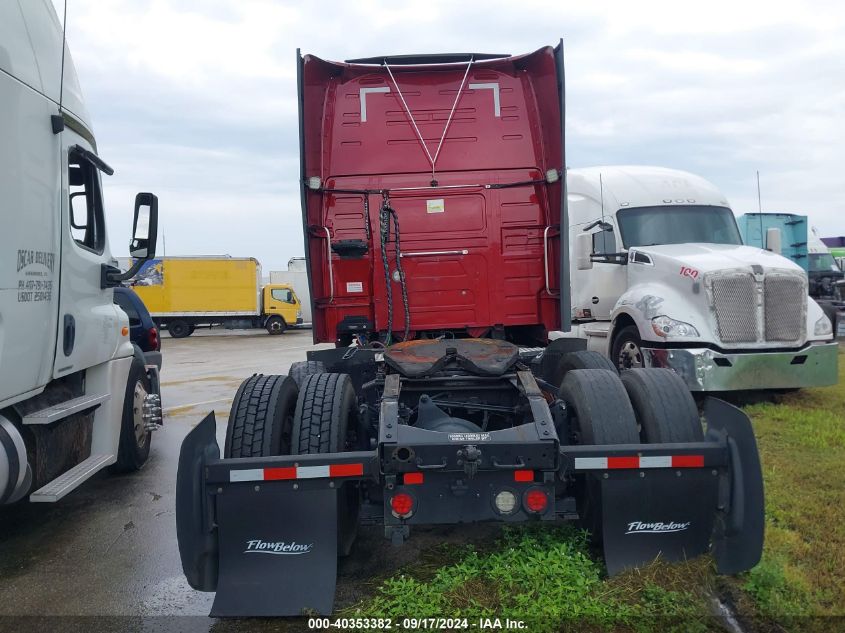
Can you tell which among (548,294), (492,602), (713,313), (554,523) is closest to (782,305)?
(713,313)

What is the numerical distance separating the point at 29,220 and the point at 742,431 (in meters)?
3.87

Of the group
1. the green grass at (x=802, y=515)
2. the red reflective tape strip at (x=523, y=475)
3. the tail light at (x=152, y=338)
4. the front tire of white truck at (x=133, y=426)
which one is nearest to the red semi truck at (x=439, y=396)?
the red reflective tape strip at (x=523, y=475)

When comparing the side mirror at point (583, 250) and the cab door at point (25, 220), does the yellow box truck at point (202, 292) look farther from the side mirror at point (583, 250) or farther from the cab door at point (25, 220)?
the cab door at point (25, 220)

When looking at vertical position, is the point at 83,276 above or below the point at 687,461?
above

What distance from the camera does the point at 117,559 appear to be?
397 cm

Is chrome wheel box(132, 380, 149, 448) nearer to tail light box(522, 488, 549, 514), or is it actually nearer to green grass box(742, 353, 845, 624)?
tail light box(522, 488, 549, 514)

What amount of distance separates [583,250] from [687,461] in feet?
17.8

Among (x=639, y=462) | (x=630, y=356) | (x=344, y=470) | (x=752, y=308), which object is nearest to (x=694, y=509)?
(x=639, y=462)

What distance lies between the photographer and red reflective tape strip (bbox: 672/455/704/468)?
10.2 feet

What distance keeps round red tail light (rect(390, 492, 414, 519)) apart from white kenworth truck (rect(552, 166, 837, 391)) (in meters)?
4.89

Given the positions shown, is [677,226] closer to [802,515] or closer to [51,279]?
[802,515]

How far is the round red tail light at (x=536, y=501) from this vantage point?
10.1 ft

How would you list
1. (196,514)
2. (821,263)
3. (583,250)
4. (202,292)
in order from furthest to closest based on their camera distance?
(202,292) → (821,263) → (583,250) → (196,514)

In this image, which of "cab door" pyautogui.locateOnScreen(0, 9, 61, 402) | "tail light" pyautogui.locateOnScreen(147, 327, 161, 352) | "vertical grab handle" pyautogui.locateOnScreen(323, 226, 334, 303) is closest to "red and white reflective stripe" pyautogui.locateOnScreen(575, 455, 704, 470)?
"cab door" pyautogui.locateOnScreen(0, 9, 61, 402)
